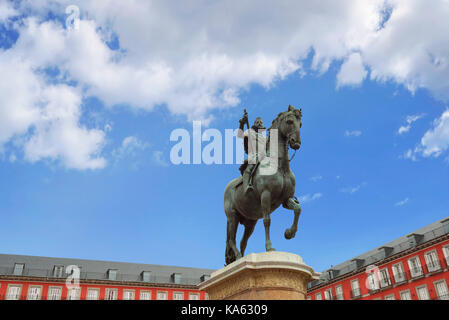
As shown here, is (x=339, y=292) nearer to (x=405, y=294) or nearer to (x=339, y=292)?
(x=339, y=292)

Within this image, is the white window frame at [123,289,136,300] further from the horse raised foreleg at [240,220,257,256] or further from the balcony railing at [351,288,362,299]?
the horse raised foreleg at [240,220,257,256]

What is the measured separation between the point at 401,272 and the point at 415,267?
2.06m

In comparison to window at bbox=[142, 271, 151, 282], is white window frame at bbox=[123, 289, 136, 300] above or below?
below

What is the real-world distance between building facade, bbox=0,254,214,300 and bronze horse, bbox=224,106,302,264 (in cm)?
4832


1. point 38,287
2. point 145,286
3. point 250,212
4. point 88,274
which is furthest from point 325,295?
point 250,212

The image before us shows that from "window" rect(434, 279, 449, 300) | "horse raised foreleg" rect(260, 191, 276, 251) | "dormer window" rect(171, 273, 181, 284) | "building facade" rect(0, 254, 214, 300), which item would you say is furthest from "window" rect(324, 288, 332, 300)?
"horse raised foreleg" rect(260, 191, 276, 251)

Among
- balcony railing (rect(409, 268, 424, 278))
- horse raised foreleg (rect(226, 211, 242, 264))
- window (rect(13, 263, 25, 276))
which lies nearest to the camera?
horse raised foreleg (rect(226, 211, 242, 264))

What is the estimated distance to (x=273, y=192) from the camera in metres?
7.93

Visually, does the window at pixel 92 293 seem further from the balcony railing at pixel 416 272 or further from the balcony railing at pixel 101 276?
the balcony railing at pixel 416 272

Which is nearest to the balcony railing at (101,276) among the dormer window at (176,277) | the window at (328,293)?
the dormer window at (176,277)

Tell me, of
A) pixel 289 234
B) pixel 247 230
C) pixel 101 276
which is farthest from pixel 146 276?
pixel 289 234

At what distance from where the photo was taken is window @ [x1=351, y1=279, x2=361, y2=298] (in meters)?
51.0

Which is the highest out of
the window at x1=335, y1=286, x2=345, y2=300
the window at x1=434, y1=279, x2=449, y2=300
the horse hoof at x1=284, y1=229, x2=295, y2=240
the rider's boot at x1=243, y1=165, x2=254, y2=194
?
the window at x1=335, y1=286, x2=345, y2=300

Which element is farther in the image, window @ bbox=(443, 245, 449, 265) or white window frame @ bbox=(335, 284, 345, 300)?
white window frame @ bbox=(335, 284, 345, 300)
